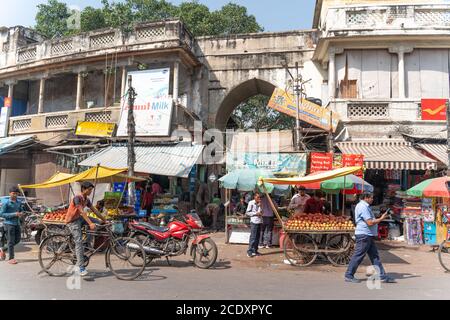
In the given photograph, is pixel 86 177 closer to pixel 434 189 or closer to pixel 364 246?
pixel 364 246

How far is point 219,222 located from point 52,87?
11145 millimetres

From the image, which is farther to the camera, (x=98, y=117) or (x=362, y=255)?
(x=98, y=117)

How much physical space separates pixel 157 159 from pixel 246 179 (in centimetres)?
411

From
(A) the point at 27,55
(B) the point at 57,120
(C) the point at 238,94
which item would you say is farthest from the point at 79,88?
(C) the point at 238,94

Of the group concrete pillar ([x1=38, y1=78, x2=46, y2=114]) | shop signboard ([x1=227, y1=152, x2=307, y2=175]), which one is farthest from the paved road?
concrete pillar ([x1=38, y1=78, x2=46, y2=114])

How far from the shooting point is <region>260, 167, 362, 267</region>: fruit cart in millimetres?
7961

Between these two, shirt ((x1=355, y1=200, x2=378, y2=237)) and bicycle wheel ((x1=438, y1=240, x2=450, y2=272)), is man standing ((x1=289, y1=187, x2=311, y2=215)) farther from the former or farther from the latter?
bicycle wheel ((x1=438, y1=240, x2=450, y2=272))

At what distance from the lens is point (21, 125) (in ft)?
58.7

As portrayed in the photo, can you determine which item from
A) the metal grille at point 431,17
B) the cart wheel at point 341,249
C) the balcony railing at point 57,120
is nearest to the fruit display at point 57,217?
the cart wheel at point 341,249

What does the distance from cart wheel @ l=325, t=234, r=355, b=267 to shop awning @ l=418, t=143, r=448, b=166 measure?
19.1ft

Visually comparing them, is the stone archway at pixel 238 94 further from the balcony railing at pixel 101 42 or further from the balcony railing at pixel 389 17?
the balcony railing at pixel 389 17

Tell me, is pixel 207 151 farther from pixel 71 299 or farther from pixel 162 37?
pixel 71 299

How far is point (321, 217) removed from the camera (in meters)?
8.22
